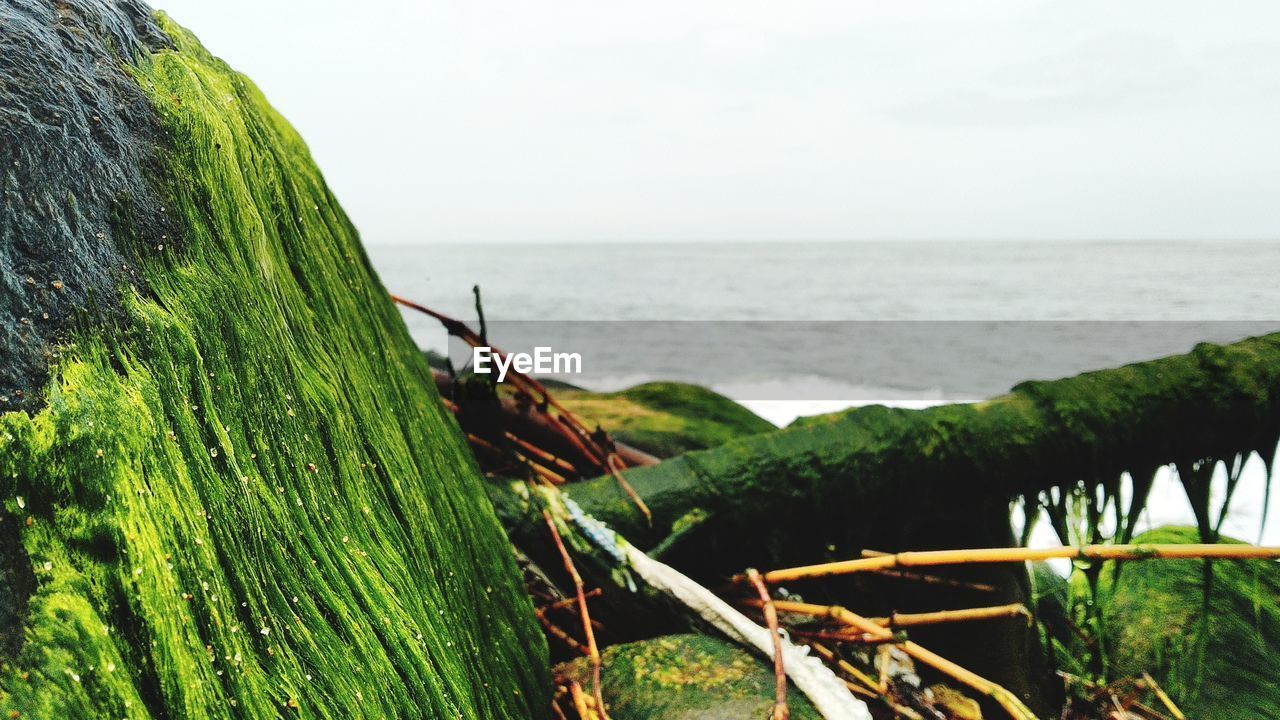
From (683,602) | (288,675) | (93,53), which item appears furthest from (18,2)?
(683,602)

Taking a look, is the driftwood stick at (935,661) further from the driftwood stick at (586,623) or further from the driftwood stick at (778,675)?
the driftwood stick at (586,623)

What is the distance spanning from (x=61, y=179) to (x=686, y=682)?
1.38 meters

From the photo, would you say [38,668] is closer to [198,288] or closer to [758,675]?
[198,288]

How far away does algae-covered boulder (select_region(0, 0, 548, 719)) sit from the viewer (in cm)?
92

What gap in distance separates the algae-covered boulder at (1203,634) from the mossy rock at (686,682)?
1.71 m

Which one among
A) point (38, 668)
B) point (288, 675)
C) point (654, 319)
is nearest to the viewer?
point (38, 668)

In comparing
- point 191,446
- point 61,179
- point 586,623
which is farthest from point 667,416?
point 61,179

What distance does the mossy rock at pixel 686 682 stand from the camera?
59.1 inches

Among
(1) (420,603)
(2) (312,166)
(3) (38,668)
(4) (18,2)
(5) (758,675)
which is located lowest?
(5) (758,675)

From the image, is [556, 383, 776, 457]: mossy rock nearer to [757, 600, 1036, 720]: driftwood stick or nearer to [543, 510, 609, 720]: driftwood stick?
[543, 510, 609, 720]: driftwood stick

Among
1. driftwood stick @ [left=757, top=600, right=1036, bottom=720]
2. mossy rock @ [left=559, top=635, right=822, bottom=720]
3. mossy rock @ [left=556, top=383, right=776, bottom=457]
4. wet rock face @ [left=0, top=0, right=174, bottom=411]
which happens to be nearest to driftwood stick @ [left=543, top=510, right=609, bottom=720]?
mossy rock @ [left=559, top=635, right=822, bottom=720]

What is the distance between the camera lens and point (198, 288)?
1.23 m

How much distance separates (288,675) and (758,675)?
3.06 feet

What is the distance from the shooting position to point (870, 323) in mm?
23562
